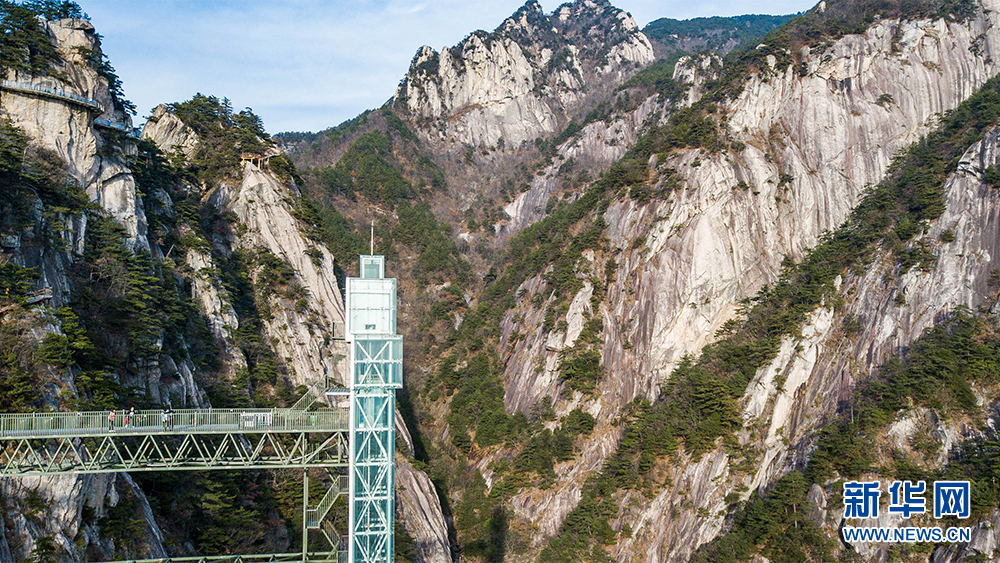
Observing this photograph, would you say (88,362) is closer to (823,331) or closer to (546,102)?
(823,331)

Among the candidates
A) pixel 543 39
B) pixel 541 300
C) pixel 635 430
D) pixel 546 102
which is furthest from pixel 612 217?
pixel 543 39

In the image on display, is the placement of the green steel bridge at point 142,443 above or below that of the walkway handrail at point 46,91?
below

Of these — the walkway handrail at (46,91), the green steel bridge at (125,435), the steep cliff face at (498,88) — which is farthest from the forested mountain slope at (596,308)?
the steep cliff face at (498,88)

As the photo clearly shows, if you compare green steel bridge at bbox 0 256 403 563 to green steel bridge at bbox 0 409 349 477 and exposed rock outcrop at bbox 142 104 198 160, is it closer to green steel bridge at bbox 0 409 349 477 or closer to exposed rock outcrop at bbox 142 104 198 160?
green steel bridge at bbox 0 409 349 477

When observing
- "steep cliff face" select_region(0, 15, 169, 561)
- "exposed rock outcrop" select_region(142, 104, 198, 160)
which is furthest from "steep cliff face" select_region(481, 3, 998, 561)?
"steep cliff face" select_region(0, 15, 169, 561)

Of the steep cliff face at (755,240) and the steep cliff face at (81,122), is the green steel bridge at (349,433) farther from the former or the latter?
the steep cliff face at (755,240)

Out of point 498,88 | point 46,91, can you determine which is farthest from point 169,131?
point 498,88
